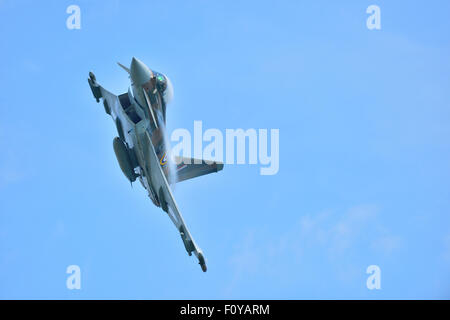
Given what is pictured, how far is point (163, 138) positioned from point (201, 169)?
844 centimetres

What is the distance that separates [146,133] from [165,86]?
3180mm

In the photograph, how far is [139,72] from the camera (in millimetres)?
39844

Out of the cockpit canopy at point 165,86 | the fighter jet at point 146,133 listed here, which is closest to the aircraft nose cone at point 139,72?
the fighter jet at point 146,133

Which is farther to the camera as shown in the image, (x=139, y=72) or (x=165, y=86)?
(x=165, y=86)

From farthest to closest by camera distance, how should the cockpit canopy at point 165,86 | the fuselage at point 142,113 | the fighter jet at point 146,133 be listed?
the cockpit canopy at point 165,86
the fighter jet at point 146,133
the fuselage at point 142,113

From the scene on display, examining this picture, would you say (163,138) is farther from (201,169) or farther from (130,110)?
(201,169)

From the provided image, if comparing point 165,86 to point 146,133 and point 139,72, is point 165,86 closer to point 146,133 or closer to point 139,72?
point 139,72

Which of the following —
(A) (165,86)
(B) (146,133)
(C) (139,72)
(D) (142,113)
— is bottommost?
(B) (146,133)

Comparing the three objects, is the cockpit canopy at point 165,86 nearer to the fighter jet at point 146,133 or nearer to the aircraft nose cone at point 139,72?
the fighter jet at point 146,133

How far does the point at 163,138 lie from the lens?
43094 millimetres

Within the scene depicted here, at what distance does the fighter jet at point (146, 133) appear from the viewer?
4072 centimetres

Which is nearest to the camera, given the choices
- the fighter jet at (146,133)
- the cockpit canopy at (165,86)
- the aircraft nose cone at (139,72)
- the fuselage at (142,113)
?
the aircraft nose cone at (139,72)

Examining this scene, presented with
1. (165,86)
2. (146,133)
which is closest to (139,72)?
(165,86)
